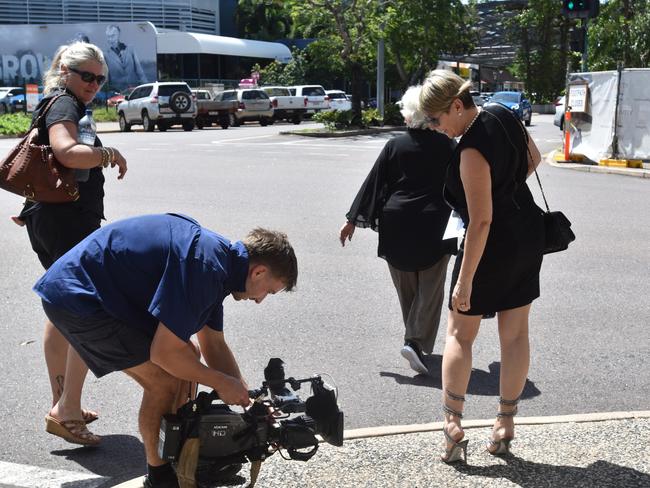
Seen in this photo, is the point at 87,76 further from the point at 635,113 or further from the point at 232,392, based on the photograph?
the point at 635,113

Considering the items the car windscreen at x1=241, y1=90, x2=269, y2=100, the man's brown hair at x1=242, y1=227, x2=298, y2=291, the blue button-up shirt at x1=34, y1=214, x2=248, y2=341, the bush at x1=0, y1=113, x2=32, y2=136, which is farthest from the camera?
the car windscreen at x1=241, y1=90, x2=269, y2=100

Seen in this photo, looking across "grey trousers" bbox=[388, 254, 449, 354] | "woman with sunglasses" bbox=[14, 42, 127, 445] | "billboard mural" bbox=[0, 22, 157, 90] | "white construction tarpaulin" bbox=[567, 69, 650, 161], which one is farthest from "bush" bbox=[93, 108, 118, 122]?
"woman with sunglasses" bbox=[14, 42, 127, 445]

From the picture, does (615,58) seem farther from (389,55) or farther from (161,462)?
(161,462)

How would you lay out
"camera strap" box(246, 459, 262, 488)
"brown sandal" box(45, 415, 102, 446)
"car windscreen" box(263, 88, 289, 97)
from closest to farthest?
"camera strap" box(246, 459, 262, 488)
"brown sandal" box(45, 415, 102, 446)
"car windscreen" box(263, 88, 289, 97)

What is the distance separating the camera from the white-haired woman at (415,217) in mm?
5613

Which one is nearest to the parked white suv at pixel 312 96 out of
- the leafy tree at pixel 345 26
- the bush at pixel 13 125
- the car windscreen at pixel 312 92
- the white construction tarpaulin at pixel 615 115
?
the car windscreen at pixel 312 92

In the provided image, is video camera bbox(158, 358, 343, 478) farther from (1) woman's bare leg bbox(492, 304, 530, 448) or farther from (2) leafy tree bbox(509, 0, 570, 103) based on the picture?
(2) leafy tree bbox(509, 0, 570, 103)

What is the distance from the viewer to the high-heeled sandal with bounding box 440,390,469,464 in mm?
4152

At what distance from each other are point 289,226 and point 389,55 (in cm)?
3281

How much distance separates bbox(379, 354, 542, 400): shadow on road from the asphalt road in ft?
0.04

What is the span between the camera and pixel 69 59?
14.7 feet

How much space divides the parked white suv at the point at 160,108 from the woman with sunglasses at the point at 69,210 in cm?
2988

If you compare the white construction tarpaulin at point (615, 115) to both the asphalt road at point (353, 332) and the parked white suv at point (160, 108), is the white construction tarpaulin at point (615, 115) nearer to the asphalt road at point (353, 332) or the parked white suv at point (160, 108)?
the asphalt road at point (353, 332)

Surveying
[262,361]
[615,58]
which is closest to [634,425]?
[262,361]
